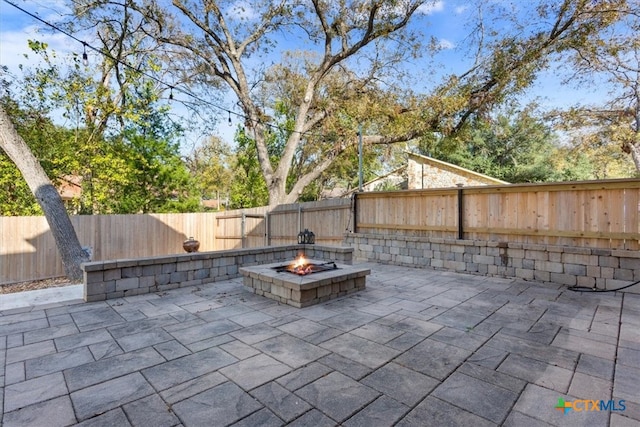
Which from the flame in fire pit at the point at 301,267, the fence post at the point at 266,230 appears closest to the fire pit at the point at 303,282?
the flame in fire pit at the point at 301,267

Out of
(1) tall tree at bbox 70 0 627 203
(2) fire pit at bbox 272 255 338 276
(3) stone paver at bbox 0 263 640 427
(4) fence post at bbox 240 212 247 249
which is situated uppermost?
(1) tall tree at bbox 70 0 627 203

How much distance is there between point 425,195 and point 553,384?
14.5 feet

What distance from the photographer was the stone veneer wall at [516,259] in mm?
4211

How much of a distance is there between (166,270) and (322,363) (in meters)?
3.02

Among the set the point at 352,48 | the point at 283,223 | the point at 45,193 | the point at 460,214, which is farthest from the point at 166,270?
the point at 352,48

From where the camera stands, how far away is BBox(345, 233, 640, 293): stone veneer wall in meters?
4.21

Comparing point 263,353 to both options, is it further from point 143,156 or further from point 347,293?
point 143,156

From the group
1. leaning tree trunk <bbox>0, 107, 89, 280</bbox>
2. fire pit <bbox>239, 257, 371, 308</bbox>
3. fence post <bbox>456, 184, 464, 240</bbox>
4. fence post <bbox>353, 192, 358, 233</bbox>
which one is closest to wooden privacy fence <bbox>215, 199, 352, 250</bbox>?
fence post <bbox>353, 192, 358, 233</bbox>

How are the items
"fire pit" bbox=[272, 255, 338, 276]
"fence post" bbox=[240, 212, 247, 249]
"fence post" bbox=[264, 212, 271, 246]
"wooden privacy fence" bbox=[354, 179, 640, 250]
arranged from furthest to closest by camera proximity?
"fence post" bbox=[240, 212, 247, 249] → "fence post" bbox=[264, 212, 271, 246] → "wooden privacy fence" bbox=[354, 179, 640, 250] → "fire pit" bbox=[272, 255, 338, 276]

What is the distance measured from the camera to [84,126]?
9.67m

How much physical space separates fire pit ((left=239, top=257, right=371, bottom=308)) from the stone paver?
0.56 feet

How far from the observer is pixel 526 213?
16.1 feet

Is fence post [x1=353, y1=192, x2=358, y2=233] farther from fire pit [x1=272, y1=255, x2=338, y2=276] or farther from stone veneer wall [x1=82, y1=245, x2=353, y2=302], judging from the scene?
fire pit [x1=272, y1=255, x2=338, y2=276]

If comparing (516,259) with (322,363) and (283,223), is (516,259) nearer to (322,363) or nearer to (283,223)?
(322,363)
